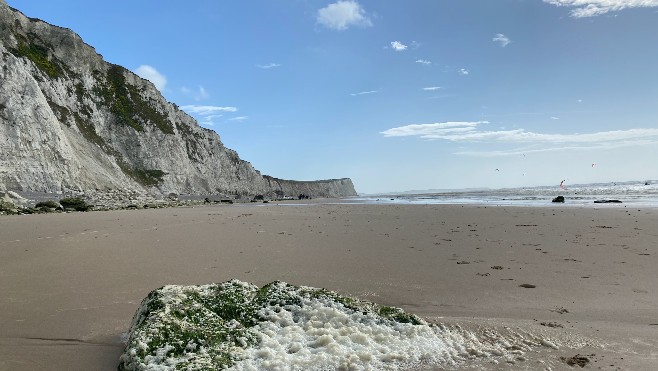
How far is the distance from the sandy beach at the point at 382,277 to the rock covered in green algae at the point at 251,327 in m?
0.50

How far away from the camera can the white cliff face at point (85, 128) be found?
3619cm

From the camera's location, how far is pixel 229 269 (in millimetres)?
7168

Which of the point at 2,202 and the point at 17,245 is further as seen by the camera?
the point at 2,202

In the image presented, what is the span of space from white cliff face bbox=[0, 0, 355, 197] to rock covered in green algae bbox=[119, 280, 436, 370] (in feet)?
123

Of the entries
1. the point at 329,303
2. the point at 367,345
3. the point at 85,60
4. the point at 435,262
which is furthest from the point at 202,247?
the point at 85,60

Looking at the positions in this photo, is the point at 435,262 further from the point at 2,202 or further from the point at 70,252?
the point at 2,202

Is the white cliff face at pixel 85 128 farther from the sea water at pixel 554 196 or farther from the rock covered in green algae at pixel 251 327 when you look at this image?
the rock covered in green algae at pixel 251 327

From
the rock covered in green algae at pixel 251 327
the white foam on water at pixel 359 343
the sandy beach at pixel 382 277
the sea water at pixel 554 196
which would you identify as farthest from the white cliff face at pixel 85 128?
the white foam on water at pixel 359 343

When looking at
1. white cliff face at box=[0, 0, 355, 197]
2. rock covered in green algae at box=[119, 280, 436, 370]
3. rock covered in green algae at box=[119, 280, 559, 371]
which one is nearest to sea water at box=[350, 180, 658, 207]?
rock covered in green algae at box=[119, 280, 559, 371]

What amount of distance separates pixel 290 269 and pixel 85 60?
Result: 6424cm

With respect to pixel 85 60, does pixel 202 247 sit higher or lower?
lower

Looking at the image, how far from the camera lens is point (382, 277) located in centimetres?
648

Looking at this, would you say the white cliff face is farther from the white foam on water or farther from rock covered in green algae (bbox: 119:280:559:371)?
the white foam on water

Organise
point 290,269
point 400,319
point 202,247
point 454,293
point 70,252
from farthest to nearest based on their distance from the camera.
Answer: point 202,247 < point 70,252 < point 290,269 < point 454,293 < point 400,319
